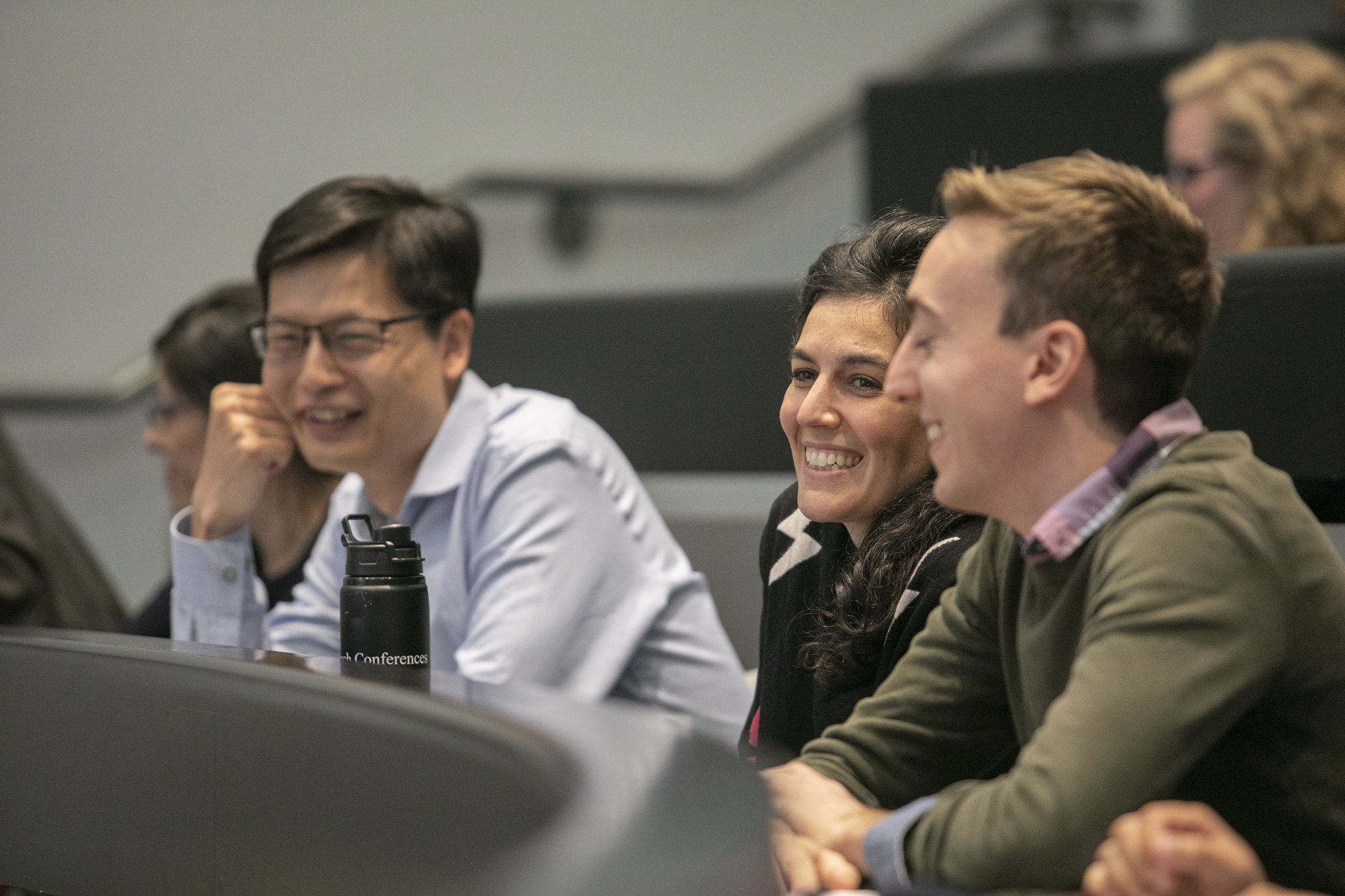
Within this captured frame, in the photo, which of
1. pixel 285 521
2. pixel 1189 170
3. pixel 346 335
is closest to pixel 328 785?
pixel 346 335

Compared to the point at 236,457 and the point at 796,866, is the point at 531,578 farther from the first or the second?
the point at 796,866

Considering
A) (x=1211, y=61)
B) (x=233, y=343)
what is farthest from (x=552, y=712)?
(x=1211, y=61)

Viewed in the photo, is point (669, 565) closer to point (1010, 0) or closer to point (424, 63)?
point (424, 63)

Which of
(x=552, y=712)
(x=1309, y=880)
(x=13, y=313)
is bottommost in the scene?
(x=13, y=313)

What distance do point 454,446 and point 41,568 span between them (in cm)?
61

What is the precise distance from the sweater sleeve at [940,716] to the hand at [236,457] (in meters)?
1.10

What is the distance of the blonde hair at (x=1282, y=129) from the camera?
236 centimetres

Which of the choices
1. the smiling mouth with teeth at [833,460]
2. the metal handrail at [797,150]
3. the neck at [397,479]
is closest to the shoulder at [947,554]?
the smiling mouth with teeth at [833,460]

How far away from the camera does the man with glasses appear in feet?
5.64

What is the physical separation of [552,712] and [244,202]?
9.70 ft

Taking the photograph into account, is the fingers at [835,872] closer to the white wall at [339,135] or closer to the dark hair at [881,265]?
the dark hair at [881,265]

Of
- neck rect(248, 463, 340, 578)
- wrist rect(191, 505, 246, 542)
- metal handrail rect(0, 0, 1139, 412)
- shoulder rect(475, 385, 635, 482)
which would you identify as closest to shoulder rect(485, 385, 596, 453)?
shoulder rect(475, 385, 635, 482)

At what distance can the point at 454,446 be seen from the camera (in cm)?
182

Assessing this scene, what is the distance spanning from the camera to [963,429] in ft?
2.92
